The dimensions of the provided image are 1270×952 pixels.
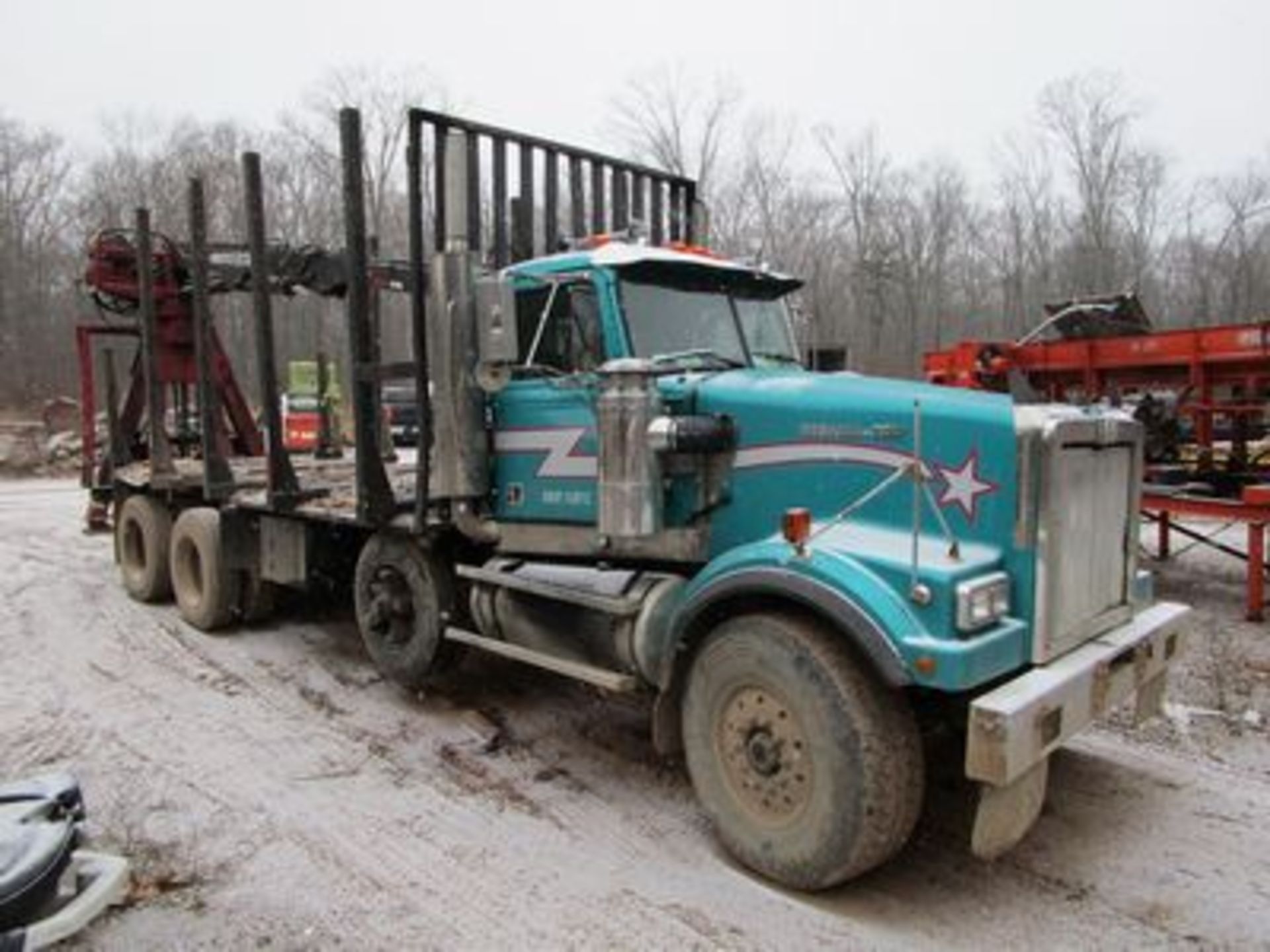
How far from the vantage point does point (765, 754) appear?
3.81 metres

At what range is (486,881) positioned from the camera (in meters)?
3.86

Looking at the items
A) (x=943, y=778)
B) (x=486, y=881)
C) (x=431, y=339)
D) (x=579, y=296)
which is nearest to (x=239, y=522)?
(x=431, y=339)

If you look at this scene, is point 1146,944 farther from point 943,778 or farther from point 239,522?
point 239,522

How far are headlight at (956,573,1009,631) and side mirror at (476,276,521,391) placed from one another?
2303mm

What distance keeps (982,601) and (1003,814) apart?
726mm

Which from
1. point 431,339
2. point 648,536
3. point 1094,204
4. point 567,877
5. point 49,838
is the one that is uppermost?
point 1094,204

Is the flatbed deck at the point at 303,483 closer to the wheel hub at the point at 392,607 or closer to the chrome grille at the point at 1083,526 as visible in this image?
the wheel hub at the point at 392,607

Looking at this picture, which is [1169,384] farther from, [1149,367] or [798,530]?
[798,530]

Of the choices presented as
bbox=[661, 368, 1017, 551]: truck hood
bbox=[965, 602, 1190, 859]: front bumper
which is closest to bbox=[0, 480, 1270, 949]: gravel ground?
bbox=[965, 602, 1190, 859]: front bumper

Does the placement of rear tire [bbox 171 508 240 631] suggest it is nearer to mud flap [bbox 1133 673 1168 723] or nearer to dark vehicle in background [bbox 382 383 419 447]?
dark vehicle in background [bbox 382 383 419 447]

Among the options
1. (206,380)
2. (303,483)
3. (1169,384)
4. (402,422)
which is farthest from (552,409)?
(402,422)

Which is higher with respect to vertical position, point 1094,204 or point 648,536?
point 1094,204

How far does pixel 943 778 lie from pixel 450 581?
9.46 feet

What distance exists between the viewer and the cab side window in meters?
4.79
